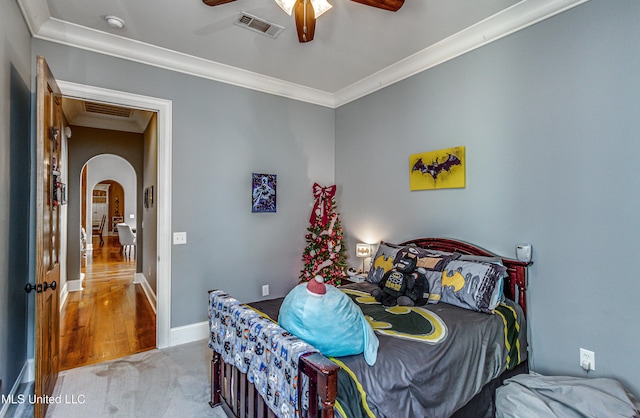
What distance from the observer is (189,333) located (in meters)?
3.43

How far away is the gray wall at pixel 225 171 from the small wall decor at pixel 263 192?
0.07 m

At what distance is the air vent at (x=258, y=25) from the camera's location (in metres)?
2.68

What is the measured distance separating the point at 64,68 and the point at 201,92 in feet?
3.85

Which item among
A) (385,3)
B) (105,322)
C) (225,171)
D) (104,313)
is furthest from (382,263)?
(104,313)

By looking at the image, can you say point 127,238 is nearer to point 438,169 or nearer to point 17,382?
point 17,382

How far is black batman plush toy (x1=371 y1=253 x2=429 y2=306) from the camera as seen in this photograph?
2.50 meters

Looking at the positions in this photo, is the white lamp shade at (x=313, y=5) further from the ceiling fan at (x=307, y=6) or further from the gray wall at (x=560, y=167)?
the gray wall at (x=560, y=167)

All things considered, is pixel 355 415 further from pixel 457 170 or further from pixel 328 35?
pixel 328 35

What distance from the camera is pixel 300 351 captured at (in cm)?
140

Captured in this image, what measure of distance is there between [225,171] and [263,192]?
51 centimetres

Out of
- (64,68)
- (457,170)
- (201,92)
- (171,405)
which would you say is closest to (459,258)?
(457,170)

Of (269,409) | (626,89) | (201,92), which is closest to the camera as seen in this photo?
Answer: (269,409)

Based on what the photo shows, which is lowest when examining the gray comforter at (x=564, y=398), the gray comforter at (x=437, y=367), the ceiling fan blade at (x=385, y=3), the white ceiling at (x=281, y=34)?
the gray comforter at (x=564, y=398)

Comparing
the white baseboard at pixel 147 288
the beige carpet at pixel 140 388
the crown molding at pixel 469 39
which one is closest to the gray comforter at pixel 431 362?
the beige carpet at pixel 140 388
